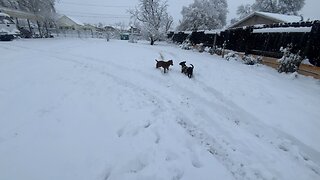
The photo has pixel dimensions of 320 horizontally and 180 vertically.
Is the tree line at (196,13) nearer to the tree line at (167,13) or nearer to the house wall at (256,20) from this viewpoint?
the tree line at (167,13)

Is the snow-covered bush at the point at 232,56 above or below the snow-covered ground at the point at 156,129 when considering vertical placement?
above

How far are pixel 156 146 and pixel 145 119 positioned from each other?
→ 99 cm

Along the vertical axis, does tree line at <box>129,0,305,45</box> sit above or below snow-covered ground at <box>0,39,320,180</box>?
above

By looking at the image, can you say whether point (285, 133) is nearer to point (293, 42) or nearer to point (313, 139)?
point (313, 139)

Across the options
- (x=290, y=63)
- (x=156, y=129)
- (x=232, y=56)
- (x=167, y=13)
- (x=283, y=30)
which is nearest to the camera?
(x=156, y=129)

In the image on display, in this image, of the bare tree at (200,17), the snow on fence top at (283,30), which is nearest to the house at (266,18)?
the bare tree at (200,17)

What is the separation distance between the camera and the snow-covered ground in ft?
10.4

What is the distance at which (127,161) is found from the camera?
3.28 meters

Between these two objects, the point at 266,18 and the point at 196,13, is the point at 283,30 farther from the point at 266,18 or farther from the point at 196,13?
the point at 196,13

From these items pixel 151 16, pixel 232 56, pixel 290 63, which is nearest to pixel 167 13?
pixel 151 16

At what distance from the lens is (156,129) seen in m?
4.16

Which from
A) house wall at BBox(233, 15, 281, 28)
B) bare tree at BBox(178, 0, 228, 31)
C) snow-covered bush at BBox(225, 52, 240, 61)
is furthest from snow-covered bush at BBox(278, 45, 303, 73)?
bare tree at BBox(178, 0, 228, 31)

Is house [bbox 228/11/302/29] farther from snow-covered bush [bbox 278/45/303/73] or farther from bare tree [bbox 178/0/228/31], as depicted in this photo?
snow-covered bush [bbox 278/45/303/73]

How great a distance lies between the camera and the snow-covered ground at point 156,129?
3158mm
